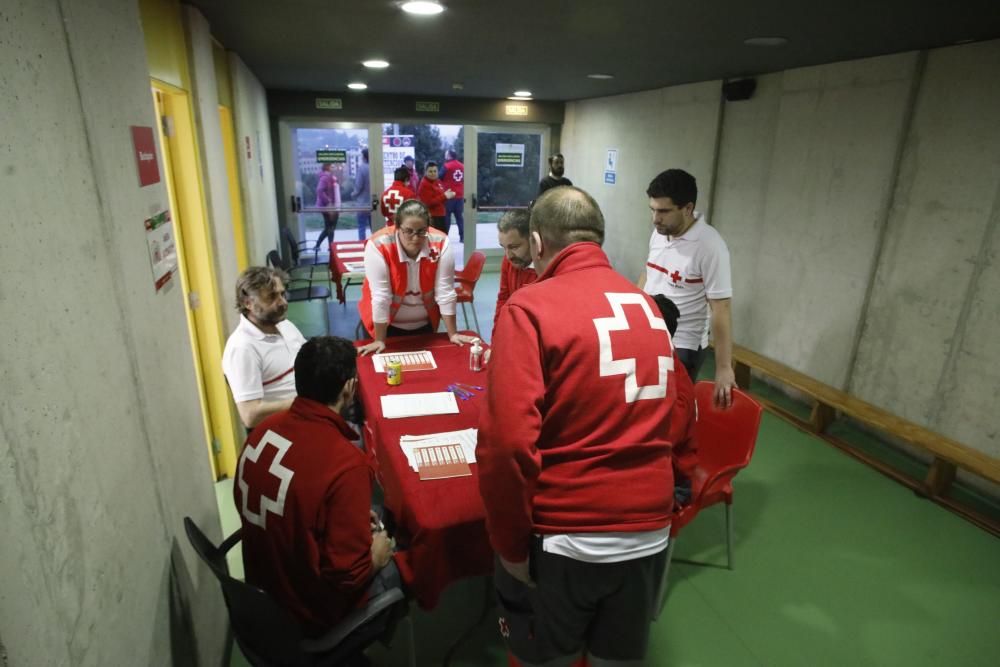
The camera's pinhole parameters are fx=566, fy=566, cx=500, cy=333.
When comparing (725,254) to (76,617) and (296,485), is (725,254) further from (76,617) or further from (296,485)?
(76,617)

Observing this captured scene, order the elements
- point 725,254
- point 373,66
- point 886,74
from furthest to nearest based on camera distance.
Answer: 1. point 373,66
2. point 886,74
3. point 725,254

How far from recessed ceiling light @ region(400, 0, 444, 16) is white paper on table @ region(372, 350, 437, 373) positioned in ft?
5.88

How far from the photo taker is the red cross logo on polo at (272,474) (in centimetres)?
158

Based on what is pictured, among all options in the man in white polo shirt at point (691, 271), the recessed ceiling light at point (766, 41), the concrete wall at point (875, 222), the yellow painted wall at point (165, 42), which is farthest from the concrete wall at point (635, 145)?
the yellow painted wall at point (165, 42)

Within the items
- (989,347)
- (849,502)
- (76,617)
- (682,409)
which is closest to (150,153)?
(76,617)

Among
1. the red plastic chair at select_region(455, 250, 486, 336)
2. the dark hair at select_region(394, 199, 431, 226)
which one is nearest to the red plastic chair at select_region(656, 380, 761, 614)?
the dark hair at select_region(394, 199, 431, 226)

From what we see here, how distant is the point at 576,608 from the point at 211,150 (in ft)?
10.2

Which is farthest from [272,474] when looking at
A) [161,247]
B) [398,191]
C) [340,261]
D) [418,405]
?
[398,191]

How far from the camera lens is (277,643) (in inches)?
61.6

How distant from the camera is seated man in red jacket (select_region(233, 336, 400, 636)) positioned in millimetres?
1581

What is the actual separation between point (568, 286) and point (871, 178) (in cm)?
372

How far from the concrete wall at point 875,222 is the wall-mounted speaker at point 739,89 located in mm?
93

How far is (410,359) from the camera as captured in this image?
308cm

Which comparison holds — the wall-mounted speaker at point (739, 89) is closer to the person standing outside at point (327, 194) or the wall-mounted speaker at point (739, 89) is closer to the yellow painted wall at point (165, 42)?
the yellow painted wall at point (165, 42)
